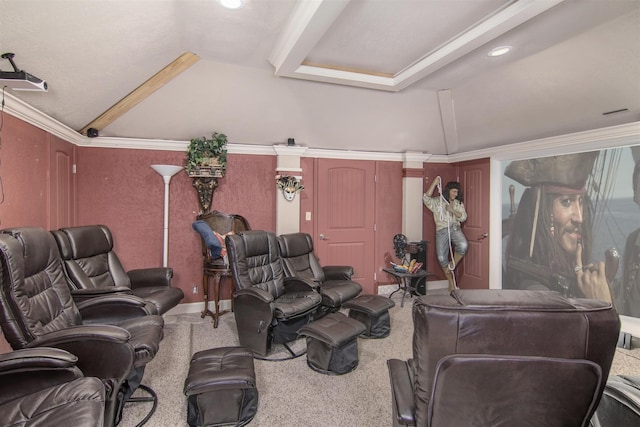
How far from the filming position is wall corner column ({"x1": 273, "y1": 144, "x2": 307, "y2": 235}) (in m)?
4.52

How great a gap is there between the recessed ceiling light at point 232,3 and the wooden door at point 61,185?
226 centimetres

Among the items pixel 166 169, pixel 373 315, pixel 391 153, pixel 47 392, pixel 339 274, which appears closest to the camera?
Answer: pixel 47 392

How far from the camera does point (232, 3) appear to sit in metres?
2.07

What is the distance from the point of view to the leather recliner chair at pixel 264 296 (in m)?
2.99

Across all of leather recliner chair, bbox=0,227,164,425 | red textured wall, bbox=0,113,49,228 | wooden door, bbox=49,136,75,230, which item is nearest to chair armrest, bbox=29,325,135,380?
leather recliner chair, bbox=0,227,164,425

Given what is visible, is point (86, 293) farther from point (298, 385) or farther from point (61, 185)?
point (298, 385)

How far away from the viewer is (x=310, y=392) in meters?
2.49

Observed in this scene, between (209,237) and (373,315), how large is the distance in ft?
6.73

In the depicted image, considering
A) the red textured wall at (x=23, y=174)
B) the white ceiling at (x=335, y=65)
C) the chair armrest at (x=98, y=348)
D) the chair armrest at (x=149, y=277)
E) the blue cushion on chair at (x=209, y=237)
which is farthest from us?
the blue cushion on chair at (x=209, y=237)

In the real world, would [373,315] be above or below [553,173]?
below

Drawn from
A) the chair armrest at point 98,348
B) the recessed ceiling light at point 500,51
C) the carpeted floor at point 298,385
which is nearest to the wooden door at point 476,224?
the carpeted floor at point 298,385

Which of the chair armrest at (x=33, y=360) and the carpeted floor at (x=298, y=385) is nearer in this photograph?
the chair armrest at (x=33, y=360)

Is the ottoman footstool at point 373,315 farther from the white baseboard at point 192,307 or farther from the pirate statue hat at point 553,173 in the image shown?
the pirate statue hat at point 553,173

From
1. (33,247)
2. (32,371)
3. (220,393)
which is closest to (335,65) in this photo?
(33,247)
